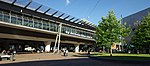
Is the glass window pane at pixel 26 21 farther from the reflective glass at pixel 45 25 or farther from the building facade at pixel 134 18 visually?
the building facade at pixel 134 18

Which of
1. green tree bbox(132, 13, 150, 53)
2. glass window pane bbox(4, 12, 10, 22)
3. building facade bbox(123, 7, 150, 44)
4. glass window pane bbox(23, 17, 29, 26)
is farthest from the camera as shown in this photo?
building facade bbox(123, 7, 150, 44)

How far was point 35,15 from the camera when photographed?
50406 mm

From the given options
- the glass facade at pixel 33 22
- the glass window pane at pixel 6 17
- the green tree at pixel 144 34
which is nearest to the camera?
the glass window pane at pixel 6 17

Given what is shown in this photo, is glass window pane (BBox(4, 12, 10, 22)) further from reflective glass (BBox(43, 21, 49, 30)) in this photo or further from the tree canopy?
the tree canopy

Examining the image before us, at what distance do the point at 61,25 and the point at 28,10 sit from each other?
1577 centimetres

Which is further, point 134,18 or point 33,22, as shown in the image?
point 134,18

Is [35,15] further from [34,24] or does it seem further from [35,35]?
[35,35]

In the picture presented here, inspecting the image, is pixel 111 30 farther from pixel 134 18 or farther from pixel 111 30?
pixel 134 18

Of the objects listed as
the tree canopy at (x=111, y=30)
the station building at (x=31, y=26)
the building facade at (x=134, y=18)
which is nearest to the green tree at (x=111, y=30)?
the tree canopy at (x=111, y=30)

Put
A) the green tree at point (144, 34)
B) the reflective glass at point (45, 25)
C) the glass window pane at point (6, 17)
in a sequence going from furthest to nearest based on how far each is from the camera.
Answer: the reflective glass at point (45, 25) < the green tree at point (144, 34) < the glass window pane at point (6, 17)

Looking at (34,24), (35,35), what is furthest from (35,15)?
(35,35)

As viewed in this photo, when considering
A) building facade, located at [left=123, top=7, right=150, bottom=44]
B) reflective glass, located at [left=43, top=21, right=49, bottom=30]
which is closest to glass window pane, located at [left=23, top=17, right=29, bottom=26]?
reflective glass, located at [left=43, top=21, right=49, bottom=30]

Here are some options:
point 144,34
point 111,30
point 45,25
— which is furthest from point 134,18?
point 111,30

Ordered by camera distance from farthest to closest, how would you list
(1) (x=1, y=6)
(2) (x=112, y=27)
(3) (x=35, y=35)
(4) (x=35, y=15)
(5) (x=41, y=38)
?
(5) (x=41, y=38) < (3) (x=35, y=35) < (4) (x=35, y=15) < (2) (x=112, y=27) < (1) (x=1, y=6)
